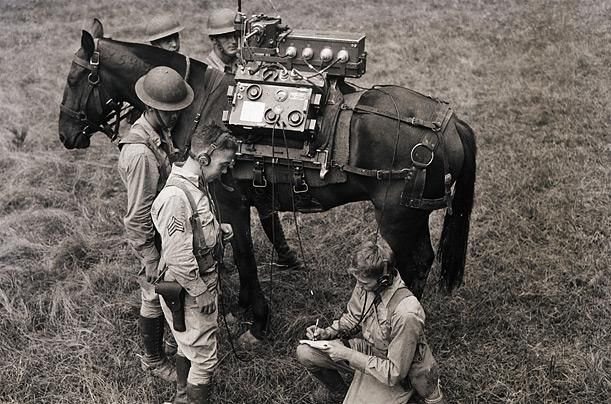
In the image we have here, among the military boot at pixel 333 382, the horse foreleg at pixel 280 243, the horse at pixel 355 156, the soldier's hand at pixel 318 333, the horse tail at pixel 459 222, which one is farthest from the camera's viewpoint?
the horse foreleg at pixel 280 243

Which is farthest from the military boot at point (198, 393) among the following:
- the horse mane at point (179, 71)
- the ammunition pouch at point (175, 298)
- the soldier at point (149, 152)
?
the horse mane at point (179, 71)

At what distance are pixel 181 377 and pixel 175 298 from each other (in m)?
0.85

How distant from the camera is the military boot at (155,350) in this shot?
5121mm

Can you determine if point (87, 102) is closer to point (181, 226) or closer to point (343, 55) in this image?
point (181, 226)

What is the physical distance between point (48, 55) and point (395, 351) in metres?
11.8

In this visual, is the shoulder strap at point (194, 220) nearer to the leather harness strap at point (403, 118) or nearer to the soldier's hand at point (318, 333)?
the soldier's hand at point (318, 333)

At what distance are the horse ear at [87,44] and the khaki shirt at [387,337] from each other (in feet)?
9.76

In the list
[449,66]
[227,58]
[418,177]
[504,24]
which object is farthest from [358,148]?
[504,24]

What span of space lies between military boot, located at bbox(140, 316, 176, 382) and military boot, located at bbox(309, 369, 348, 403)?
134 centimetres

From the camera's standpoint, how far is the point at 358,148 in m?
4.82

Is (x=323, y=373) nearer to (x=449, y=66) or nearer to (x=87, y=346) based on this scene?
(x=87, y=346)

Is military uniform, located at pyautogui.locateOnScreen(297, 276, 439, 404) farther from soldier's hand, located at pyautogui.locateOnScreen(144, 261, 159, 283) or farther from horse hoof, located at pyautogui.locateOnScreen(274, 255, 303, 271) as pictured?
horse hoof, located at pyautogui.locateOnScreen(274, 255, 303, 271)

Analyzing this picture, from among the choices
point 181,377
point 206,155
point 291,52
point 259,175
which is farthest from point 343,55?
point 181,377

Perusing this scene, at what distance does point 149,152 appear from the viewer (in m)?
4.57
